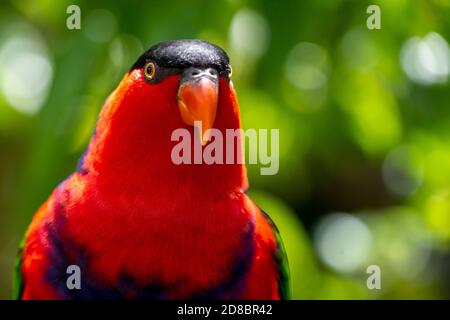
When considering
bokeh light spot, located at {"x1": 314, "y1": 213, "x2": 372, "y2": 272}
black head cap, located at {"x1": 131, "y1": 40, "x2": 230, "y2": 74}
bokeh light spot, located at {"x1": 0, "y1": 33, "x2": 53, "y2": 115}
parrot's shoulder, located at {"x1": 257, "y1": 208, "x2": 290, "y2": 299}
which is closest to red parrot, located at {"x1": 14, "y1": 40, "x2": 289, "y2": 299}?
black head cap, located at {"x1": 131, "y1": 40, "x2": 230, "y2": 74}

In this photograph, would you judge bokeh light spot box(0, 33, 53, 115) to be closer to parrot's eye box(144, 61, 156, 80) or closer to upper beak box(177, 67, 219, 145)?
parrot's eye box(144, 61, 156, 80)

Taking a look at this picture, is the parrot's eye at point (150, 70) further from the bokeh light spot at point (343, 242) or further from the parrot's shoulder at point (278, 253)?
the bokeh light spot at point (343, 242)

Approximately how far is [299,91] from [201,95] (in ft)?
2.72

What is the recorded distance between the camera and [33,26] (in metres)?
2.62

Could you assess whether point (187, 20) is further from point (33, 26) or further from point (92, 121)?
point (33, 26)

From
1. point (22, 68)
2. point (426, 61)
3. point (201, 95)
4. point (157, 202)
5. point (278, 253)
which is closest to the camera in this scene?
point (201, 95)

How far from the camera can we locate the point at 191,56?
1589 mm

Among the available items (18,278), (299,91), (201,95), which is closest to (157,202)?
(201,95)

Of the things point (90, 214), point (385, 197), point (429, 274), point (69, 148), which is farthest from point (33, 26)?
point (429, 274)

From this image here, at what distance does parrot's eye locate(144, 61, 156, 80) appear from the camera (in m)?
1.66

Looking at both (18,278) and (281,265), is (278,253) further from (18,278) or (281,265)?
(18,278)

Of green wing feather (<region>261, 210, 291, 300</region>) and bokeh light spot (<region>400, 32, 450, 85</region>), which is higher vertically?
bokeh light spot (<region>400, 32, 450, 85</region>)

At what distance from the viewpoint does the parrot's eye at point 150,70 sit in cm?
166

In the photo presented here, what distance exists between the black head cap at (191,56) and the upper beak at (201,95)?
0.05ft
